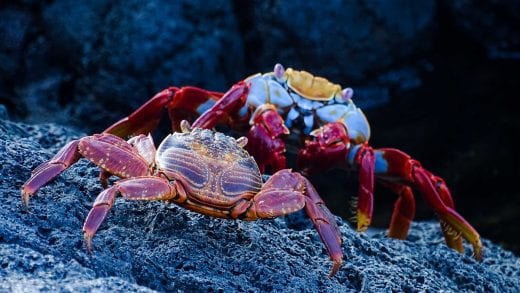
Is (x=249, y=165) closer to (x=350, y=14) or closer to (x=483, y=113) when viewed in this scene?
(x=350, y=14)

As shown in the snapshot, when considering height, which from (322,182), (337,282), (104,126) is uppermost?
(337,282)

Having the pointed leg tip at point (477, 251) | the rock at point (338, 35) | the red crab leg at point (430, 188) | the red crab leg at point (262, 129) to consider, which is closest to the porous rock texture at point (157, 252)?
the pointed leg tip at point (477, 251)

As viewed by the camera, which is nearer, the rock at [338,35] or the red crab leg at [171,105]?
the red crab leg at [171,105]

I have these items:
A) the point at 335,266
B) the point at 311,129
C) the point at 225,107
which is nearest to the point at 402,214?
the point at 311,129

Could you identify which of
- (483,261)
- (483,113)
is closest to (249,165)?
(483,261)

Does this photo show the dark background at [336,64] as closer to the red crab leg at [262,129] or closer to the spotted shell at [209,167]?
the red crab leg at [262,129]

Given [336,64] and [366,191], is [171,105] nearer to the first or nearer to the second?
[366,191]
